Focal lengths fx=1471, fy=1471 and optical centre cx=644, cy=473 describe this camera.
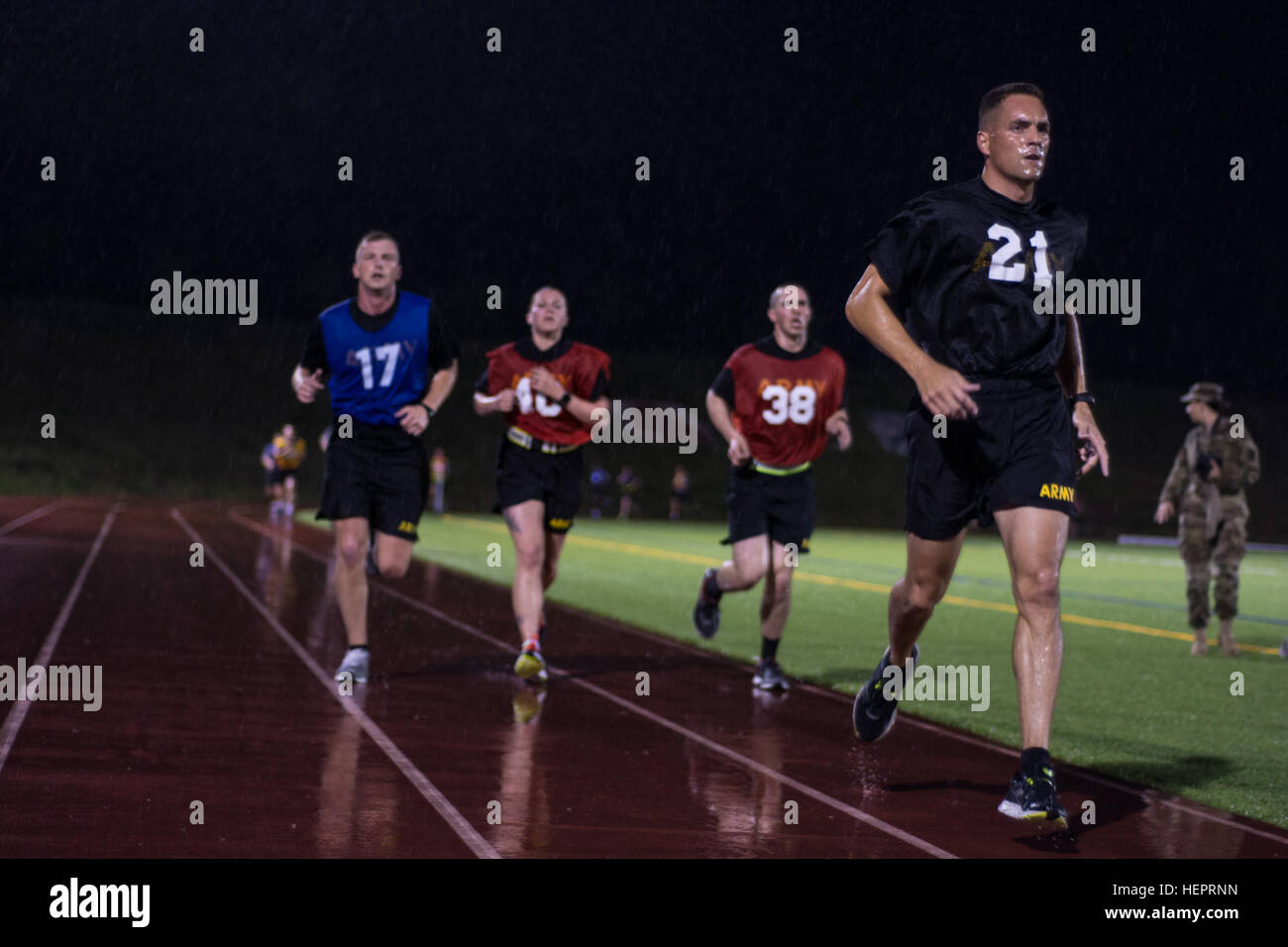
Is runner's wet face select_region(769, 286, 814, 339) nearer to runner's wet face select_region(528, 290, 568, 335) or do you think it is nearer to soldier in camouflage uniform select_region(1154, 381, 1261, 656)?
runner's wet face select_region(528, 290, 568, 335)

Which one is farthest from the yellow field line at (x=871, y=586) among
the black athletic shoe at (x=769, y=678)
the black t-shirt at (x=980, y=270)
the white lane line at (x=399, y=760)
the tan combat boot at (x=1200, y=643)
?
the black t-shirt at (x=980, y=270)

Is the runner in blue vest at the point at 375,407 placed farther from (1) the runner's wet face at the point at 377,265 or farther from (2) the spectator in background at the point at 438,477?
(2) the spectator in background at the point at 438,477

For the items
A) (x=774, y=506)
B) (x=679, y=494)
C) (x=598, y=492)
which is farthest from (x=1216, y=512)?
(x=598, y=492)

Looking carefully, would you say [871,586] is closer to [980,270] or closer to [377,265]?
[377,265]

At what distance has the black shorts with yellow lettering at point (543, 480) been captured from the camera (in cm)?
898

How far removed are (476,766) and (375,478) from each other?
9.16 ft

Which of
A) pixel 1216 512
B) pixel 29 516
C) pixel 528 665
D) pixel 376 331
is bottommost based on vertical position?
pixel 29 516

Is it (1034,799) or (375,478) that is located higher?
(375,478)

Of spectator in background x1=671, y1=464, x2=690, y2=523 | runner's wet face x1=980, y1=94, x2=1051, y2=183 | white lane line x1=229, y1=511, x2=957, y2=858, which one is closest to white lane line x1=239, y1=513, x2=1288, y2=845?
white lane line x1=229, y1=511, x2=957, y2=858

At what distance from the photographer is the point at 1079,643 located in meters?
12.6

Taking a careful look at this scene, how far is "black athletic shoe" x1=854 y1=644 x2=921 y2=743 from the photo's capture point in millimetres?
6188

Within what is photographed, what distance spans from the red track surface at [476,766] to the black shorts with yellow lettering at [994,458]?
1154mm
